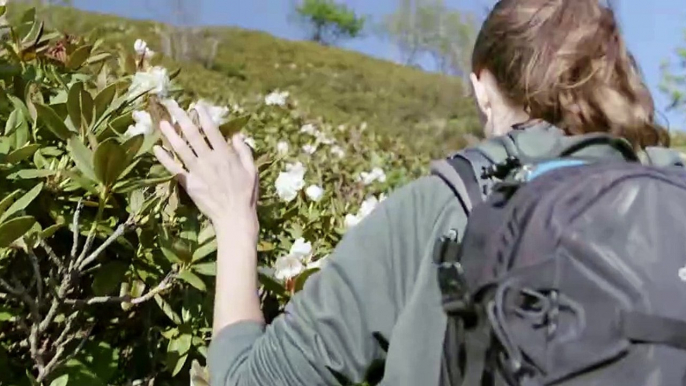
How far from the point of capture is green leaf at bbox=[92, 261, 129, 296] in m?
2.03

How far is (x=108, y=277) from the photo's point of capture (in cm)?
203

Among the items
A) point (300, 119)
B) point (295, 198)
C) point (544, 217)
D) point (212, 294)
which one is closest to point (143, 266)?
point (212, 294)

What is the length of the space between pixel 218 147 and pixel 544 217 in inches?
24.2

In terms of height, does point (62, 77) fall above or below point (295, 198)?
above

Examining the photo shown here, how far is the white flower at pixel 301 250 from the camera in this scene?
2219 millimetres

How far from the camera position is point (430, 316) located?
153 cm

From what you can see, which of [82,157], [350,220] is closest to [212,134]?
[82,157]

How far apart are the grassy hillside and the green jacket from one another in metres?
13.3

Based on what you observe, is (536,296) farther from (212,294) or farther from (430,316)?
(212,294)

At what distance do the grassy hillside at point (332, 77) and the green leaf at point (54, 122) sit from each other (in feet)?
42.3

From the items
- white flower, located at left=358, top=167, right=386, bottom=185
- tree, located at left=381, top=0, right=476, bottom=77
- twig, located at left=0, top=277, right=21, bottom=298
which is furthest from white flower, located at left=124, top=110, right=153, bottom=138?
tree, located at left=381, top=0, right=476, bottom=77

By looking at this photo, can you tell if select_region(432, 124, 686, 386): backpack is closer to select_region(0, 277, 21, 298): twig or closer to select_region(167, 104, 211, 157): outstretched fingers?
select_region(167, 104, 211, 157): outstretched fingers

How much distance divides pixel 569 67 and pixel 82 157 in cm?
79

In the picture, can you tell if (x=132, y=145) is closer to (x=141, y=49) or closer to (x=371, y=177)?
(x=141, y=49)
